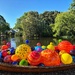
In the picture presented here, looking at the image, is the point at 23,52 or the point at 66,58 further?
the point at 23,52

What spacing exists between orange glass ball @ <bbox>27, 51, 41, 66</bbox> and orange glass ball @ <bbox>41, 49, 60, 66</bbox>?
116mm

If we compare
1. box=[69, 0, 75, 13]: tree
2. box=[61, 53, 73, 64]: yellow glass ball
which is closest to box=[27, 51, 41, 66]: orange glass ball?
box=[61, 53, 73, 64]: yellow glass ball

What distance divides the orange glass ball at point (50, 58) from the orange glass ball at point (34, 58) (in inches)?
4.6

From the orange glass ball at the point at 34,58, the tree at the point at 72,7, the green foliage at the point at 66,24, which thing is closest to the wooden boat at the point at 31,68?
the orange glass ball at the point at 34,58

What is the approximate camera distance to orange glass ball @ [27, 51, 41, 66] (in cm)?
374

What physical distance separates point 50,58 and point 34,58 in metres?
0.27

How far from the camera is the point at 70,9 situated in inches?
1163

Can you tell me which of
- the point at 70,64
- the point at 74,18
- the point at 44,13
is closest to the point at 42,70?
the point at 70,64

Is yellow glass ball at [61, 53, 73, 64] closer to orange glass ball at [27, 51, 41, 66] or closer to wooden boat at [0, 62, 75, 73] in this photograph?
wooden boat at [0, 62, 75, 73]

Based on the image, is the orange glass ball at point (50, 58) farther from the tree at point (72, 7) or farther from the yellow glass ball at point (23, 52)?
the tree at point (72, 7)

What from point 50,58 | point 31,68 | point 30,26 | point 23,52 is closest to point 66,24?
point 30,26

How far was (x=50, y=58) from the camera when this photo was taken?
12.4ft

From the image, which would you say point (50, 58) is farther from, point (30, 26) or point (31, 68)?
point (30, 26)

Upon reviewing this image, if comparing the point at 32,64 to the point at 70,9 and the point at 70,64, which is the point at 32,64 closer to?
the point at 70,64
